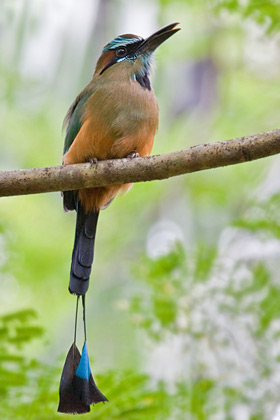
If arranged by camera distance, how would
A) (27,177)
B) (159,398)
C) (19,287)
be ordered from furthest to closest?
(19,287), (159,398), (27,177)

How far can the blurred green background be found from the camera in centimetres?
373

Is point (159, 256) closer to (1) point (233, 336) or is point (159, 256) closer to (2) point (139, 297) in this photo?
(2) point (139, 297)

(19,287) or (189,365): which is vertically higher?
(19,287)

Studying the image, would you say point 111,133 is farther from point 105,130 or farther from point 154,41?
point 154,41

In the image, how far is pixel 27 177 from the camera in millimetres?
2756

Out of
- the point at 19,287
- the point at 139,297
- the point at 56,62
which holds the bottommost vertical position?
the point at 139,297

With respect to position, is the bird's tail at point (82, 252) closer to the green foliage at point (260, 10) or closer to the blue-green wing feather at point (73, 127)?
the blue-green wing feather at point (73, 127)

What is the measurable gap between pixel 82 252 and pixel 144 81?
967 millimetres

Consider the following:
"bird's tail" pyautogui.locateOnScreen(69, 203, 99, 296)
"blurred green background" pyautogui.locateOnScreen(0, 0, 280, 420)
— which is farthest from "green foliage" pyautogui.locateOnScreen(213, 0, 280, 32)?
"bird's tail" pyautogui.locateOnScreen(69, 203, 99, 296)

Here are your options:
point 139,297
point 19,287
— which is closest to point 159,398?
point 139,297

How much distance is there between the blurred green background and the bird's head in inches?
10.7

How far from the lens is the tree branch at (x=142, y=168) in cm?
263

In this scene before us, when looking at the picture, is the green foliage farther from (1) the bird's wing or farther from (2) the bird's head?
(1) the bird's wing

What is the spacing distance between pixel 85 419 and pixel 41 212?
4.22 m
